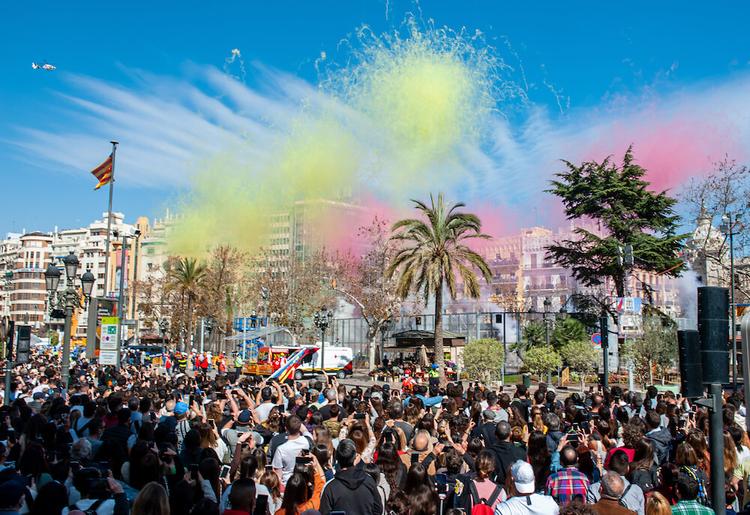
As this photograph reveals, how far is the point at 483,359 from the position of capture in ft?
111

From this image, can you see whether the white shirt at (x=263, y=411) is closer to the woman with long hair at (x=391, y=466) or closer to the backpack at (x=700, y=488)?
the woman with long hair at (x=391, y=466)

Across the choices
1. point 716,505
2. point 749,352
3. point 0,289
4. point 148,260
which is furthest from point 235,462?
point 0,289

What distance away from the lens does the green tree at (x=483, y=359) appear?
3372 centimetres

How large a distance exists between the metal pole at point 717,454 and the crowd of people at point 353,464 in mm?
219

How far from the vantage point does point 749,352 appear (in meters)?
7.41

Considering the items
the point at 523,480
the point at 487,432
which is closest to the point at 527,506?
the point at 523,480

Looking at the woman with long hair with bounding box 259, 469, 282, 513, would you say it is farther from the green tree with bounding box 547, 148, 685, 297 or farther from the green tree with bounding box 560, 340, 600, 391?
the green tree with bounding box 547, 148, 685, 297

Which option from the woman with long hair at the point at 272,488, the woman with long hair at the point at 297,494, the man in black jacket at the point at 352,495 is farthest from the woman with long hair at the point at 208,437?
the man in black jacket at the point at 352,495

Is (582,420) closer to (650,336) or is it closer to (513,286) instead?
(650,336)

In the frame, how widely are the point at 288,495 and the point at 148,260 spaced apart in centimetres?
16480

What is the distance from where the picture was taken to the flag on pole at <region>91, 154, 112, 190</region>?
3162 cm

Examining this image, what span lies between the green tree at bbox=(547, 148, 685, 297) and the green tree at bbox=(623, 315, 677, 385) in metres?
12.8

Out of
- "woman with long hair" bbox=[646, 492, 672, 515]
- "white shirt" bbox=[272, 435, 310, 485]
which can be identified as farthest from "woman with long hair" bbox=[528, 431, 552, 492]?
"white shirt" bbox=[272, 435, 310, 485]

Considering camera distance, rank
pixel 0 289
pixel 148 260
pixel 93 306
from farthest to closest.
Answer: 1. pixel 0 289
2. pixel 148 260
3. pixel 93 306
